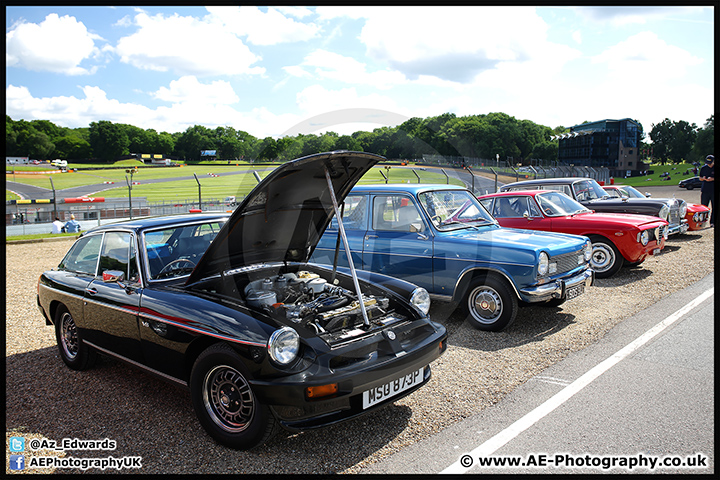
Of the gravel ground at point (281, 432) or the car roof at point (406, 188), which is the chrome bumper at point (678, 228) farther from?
the car roof at point (406, 188)

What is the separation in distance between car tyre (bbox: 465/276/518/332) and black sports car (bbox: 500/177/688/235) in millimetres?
6501

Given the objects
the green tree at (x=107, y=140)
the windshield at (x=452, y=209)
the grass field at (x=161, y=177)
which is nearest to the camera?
the windshield at (x=452, y=209)

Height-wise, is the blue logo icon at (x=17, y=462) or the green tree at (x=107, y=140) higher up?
the green tree at (x=107, y=140)

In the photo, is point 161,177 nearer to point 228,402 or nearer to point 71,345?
point 71,345

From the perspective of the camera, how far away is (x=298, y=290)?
4035mm

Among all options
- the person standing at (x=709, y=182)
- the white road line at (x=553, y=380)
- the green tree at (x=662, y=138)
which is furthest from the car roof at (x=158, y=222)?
the green tree at (x=662, y=138)

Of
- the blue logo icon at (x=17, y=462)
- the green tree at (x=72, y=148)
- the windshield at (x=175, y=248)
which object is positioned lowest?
the blue logo icon at (x=17, y=462)

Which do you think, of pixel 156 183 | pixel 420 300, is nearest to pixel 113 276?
pixel 420 300

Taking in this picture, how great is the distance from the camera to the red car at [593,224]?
26.3 ft

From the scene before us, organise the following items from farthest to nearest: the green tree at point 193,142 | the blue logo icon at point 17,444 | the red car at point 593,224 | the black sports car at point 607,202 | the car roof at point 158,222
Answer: the green tree at point 193,142 → the black sports car at point 607,202 → the red car at point 593,224 → the car roof at point 158,222 → the blue logo icon at point 17,444

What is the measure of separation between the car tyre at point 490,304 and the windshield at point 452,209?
0.96 metres

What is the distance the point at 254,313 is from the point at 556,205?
742cm

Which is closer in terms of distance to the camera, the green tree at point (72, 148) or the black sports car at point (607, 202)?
the black sports car at point (607, 202)

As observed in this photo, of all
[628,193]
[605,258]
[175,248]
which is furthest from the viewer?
[628,193]
